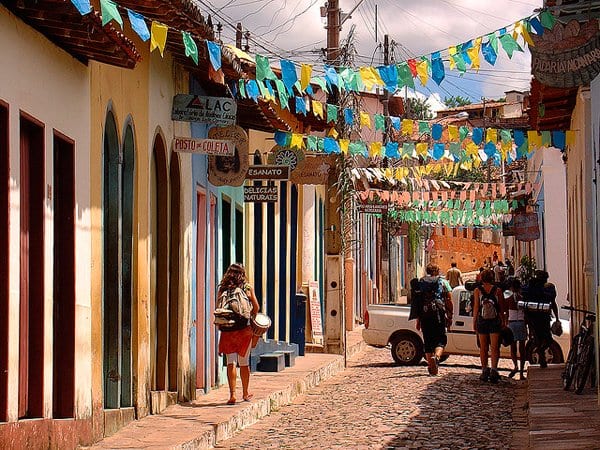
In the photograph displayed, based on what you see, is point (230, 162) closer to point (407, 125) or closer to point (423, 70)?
point (407, 125)

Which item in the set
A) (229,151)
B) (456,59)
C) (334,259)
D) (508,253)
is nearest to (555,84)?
(456,59)

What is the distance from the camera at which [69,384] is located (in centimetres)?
1050

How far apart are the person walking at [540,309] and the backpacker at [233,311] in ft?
18.0

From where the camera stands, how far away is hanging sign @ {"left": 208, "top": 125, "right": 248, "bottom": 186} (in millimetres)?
15719

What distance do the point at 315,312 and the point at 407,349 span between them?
5.44 m

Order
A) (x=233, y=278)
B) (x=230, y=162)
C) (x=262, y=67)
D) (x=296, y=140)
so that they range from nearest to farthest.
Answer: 1. (x=262, y=67)
2. (x=233, y=278)
3. (x=230, y=162)
4. (x=296, y=140)

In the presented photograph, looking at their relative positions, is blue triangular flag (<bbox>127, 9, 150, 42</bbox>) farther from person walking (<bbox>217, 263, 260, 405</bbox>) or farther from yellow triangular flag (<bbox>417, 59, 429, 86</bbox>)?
person walking (<bbox>217, 263, 260, 405</bbox>)

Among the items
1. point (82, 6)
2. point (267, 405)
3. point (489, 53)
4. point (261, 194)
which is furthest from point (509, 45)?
point (261, 194)

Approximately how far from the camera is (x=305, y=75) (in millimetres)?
13312

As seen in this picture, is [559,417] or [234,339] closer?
[559,417]

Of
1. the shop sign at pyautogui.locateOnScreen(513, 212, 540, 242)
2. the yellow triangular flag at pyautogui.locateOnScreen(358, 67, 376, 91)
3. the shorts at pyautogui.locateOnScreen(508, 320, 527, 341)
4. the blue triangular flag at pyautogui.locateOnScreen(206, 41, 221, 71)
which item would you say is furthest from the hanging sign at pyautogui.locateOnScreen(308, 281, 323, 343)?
the blue triangular flag at pyautogui.locateOnScreen(206, 41, 221, 71)

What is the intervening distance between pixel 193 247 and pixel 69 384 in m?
5.65

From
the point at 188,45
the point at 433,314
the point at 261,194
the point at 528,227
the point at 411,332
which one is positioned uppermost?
the point at 188,45

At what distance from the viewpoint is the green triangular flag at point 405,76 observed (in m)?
14.0
